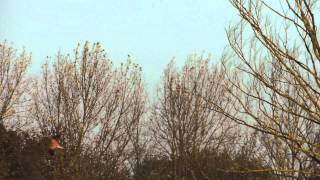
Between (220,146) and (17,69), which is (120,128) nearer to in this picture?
(220,146)

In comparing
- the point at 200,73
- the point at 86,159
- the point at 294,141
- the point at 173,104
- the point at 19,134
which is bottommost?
the point at 294,141

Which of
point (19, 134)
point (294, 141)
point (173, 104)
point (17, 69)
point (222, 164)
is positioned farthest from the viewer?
point (17, 69)

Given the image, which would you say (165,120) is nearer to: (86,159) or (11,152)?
(86,159)

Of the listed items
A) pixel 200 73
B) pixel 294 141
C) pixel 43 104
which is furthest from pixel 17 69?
pixel 294 141

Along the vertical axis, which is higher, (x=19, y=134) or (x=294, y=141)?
(x=19, y=134)

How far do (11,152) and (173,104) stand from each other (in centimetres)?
669

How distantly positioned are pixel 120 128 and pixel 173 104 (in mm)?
2428

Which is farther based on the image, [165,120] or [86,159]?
[165,120]

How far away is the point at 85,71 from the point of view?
16.7 metres

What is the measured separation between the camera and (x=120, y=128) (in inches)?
733

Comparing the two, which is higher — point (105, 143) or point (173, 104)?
point (173, 104)

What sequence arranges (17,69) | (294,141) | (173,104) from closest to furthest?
(294,141)
(173,104)
(17,69)

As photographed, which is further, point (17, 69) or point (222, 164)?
point (17, 69)

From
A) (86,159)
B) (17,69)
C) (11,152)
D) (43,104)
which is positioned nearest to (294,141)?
(86,159)
